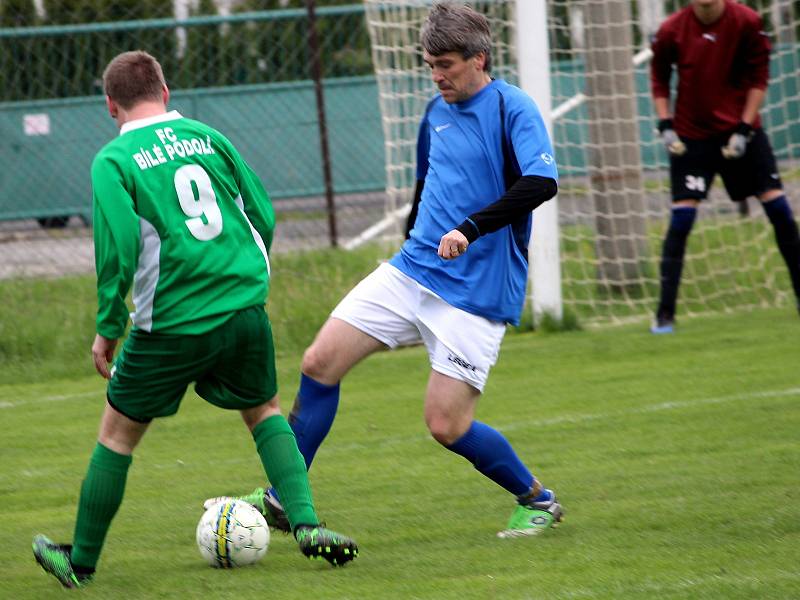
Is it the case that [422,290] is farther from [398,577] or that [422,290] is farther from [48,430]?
[48,430]

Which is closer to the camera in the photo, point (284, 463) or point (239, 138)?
point (284, 463)

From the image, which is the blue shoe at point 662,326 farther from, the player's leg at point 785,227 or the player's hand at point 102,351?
the player's hand at point 102,351

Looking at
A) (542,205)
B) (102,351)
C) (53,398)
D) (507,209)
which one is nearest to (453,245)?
(507,209)

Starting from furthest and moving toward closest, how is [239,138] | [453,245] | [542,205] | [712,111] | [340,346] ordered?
[239,138] < [542,205] < [712,111] < [340,346] < [453,245]

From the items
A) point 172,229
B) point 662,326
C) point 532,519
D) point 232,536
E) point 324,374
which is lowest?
point 662,326

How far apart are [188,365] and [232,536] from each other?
58 cm

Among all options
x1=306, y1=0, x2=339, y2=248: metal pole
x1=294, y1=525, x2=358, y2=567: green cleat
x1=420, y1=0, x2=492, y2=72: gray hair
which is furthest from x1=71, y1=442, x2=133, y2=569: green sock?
x1=306, y1=0, x2=339, y2=248: metal pole

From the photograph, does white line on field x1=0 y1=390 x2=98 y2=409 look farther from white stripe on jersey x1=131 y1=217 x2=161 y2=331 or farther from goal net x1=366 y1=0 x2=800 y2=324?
white stripe on jersey x1=131 y1=217 x2=161 y2=331

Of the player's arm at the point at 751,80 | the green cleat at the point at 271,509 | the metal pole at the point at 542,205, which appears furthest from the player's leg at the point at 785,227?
the green cleat at the point at 271,509

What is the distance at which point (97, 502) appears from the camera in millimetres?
4230

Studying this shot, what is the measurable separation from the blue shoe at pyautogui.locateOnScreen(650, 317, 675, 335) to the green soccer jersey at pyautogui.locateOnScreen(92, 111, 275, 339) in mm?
4883

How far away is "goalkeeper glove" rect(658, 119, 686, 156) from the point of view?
27.6ft

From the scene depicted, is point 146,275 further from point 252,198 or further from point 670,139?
point 670,139

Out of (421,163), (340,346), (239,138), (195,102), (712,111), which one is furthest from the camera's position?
(239,138)
